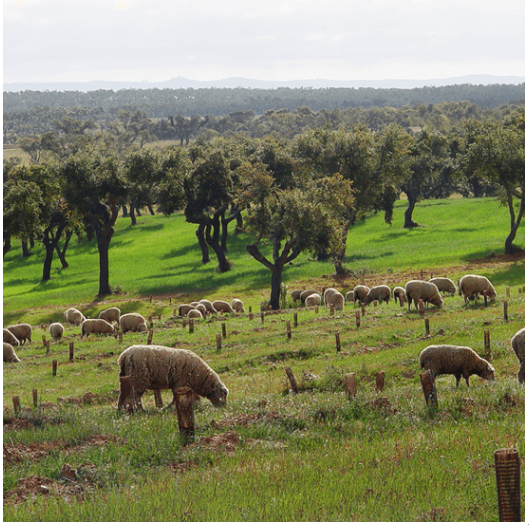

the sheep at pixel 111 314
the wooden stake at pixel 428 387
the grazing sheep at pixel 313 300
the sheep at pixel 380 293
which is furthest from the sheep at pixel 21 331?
the wooden stake at pixel 428 387

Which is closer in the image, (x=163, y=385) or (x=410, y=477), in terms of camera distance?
Result: (x=410, y=477)

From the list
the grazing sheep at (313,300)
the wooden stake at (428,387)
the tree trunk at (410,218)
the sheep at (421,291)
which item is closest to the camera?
the wooden stake at (428,387)

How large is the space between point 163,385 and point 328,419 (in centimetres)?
504

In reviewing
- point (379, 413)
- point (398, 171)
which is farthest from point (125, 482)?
point (398, 171)

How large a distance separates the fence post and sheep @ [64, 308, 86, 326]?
37.4 metres

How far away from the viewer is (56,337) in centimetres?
3512

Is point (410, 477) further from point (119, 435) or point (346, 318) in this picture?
point (346, 318)

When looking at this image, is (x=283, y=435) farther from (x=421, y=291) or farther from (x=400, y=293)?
(x=400, y=293)

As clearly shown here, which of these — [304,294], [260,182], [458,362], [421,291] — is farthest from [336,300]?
[458,362]

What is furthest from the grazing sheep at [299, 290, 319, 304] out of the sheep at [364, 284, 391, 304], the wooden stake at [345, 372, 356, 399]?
the wooden stake at [345, 372, 356, 399]

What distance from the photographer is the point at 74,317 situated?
41969 mm

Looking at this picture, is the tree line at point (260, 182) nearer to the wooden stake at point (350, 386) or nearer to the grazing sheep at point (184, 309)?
the grazing sheep at point (184, 309)

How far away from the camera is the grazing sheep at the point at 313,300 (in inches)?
1638

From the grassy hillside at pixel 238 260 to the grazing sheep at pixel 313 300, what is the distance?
6.71 meters
